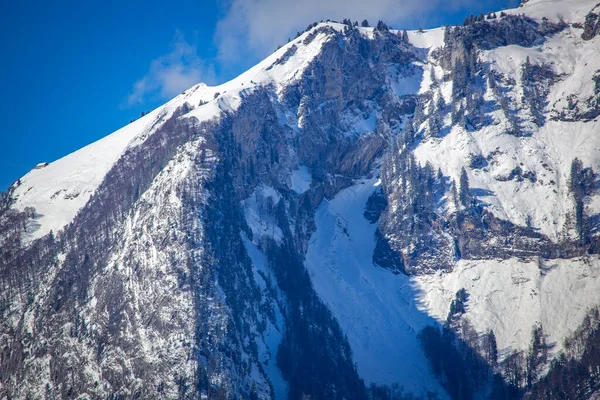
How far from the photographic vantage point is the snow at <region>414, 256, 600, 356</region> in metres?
165

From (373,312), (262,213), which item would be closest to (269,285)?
(262,213)

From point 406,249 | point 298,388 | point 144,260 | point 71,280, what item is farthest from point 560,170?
point 71,280

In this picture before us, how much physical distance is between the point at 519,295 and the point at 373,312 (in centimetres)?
3595

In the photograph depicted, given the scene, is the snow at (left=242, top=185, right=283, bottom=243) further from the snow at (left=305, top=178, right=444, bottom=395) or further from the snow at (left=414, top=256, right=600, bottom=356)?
the snow at (left=414, top=256, right=600, bottom=356)

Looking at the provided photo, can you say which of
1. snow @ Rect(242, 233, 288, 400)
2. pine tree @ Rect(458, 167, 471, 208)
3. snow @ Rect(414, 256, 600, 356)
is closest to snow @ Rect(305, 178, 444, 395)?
snow @ Rect(414, 256, 600, 356)

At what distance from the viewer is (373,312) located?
595 ft

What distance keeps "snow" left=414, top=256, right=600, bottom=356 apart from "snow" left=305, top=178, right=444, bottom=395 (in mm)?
6871

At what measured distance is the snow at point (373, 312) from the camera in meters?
167

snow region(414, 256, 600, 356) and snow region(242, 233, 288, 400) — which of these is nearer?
snow region(242, 233, 288, 400)

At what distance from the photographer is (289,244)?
184 m

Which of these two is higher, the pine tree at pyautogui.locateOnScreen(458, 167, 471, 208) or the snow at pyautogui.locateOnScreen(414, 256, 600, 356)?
the pine tree at pyautogui.locateOnScreen(458, 167, 471, 208)

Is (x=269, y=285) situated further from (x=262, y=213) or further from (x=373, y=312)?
(x=373, y=312)

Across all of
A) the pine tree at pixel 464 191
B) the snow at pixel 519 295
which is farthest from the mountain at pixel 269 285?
the pine tree at pixel 464 191

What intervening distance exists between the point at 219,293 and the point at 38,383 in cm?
4198
